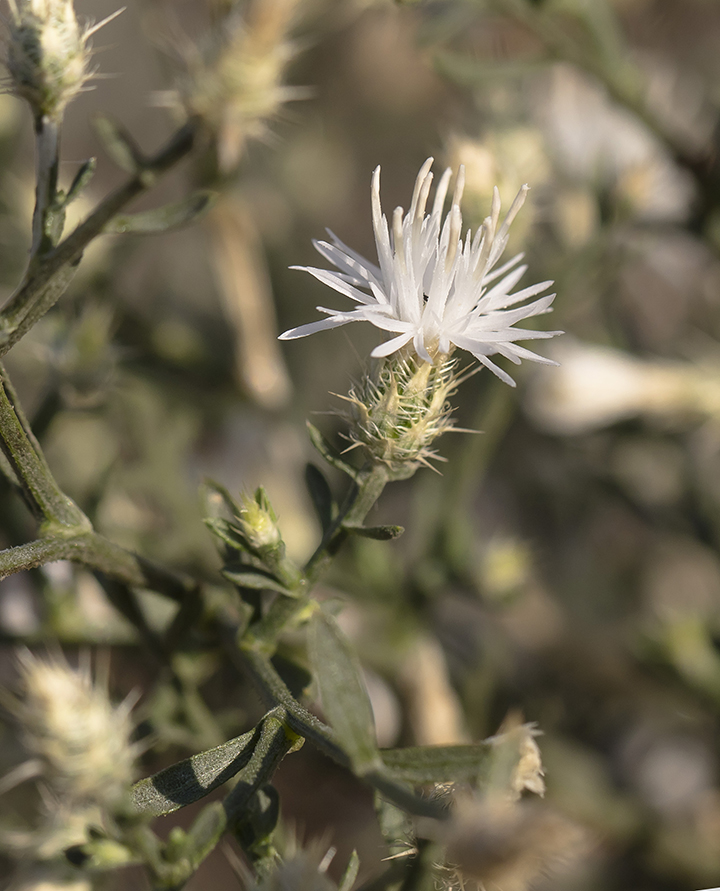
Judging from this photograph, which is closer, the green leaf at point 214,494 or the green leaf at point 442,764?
the green leaf at point 442,764

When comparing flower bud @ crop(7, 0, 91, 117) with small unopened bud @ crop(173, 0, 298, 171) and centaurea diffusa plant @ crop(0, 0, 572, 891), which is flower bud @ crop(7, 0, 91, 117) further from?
small unopened bud @ crop(173, 0, 298, 171)

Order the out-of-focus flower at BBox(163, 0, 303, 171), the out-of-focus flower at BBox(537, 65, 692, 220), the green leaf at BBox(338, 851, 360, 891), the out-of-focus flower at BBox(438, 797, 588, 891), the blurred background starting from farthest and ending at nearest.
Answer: the out-of-focus flower at BBox(537, 65, 692, 220), the blurred background, the out-of-focus flower at BBox(163, 0, 303, 171), the green leaf at BBox(338, 851, 360, 891), the out-of-focus flower at BBox(438, 797, 588, 891)

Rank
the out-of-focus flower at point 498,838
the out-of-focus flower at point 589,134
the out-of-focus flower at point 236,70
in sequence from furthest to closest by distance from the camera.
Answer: the out-of-focus flower at point 589,134 < the out-of-focus flower at point 236,70 < the out-of-focus flower at point 498,838

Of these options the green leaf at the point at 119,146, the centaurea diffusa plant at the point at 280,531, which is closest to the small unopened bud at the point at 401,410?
the centaurea diffusa plant at the point at 280,531

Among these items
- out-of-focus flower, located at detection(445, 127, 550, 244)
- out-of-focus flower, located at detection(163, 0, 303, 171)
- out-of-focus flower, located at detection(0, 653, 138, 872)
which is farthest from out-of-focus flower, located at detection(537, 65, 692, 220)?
out-of-focus flower, located at detection(0, 653, 138, 872)

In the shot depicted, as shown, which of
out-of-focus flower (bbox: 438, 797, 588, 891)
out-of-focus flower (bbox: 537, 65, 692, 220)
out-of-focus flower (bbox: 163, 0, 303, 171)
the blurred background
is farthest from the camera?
out-of-focus flower (bbox: 537, 65, 692, 220)

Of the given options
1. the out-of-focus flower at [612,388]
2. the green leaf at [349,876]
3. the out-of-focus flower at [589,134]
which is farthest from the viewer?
the out-of-focus flower at [589,134]

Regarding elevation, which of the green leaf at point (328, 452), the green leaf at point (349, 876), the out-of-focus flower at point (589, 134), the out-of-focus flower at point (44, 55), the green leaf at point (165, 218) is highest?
the out-of-focus flower at point (44, 55)

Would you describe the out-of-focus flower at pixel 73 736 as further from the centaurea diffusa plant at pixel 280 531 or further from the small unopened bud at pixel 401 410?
the small unopened bud at pixel 401 410

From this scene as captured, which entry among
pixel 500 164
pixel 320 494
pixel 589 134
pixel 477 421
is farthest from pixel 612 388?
pixel 320 494
